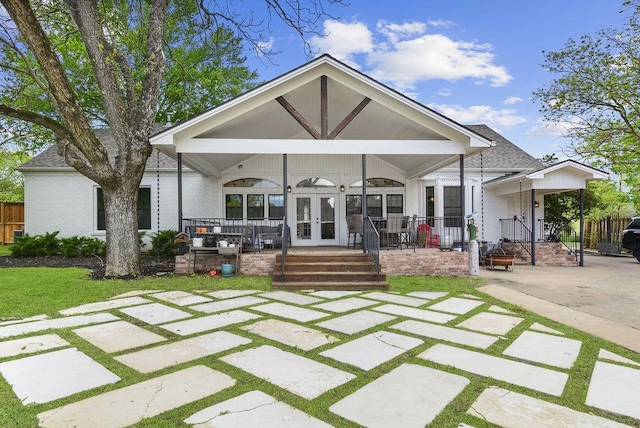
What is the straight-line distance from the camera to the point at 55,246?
40.3 feet

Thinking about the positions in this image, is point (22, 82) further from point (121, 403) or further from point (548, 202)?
point (548, 202)

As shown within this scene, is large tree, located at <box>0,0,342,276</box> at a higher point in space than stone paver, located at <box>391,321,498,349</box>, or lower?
higher

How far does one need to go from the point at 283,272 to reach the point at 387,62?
1571cm

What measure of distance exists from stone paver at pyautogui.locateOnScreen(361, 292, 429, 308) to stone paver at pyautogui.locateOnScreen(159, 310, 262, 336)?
2316 mm

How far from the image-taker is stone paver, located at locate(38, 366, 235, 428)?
2.35m

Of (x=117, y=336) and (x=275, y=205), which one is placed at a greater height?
(x=275, y=205)

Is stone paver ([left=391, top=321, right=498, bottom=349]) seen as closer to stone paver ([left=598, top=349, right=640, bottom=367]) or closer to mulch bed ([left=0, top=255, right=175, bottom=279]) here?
stone paver ([left=598, top=349, right=640, bottom=367])

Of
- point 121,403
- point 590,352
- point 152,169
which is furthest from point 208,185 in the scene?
point 590,352

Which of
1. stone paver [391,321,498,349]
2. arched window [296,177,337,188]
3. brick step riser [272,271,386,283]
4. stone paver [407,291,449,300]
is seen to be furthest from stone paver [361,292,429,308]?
arched window [296,177,337,188]

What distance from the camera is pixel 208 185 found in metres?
12.8

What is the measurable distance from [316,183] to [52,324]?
8.74m

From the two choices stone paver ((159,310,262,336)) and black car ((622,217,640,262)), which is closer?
stone paver ((159,310,262,336))

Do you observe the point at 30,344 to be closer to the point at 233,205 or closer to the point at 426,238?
the point at 233,205

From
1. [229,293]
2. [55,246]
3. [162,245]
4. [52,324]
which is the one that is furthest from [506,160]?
[55,246]
